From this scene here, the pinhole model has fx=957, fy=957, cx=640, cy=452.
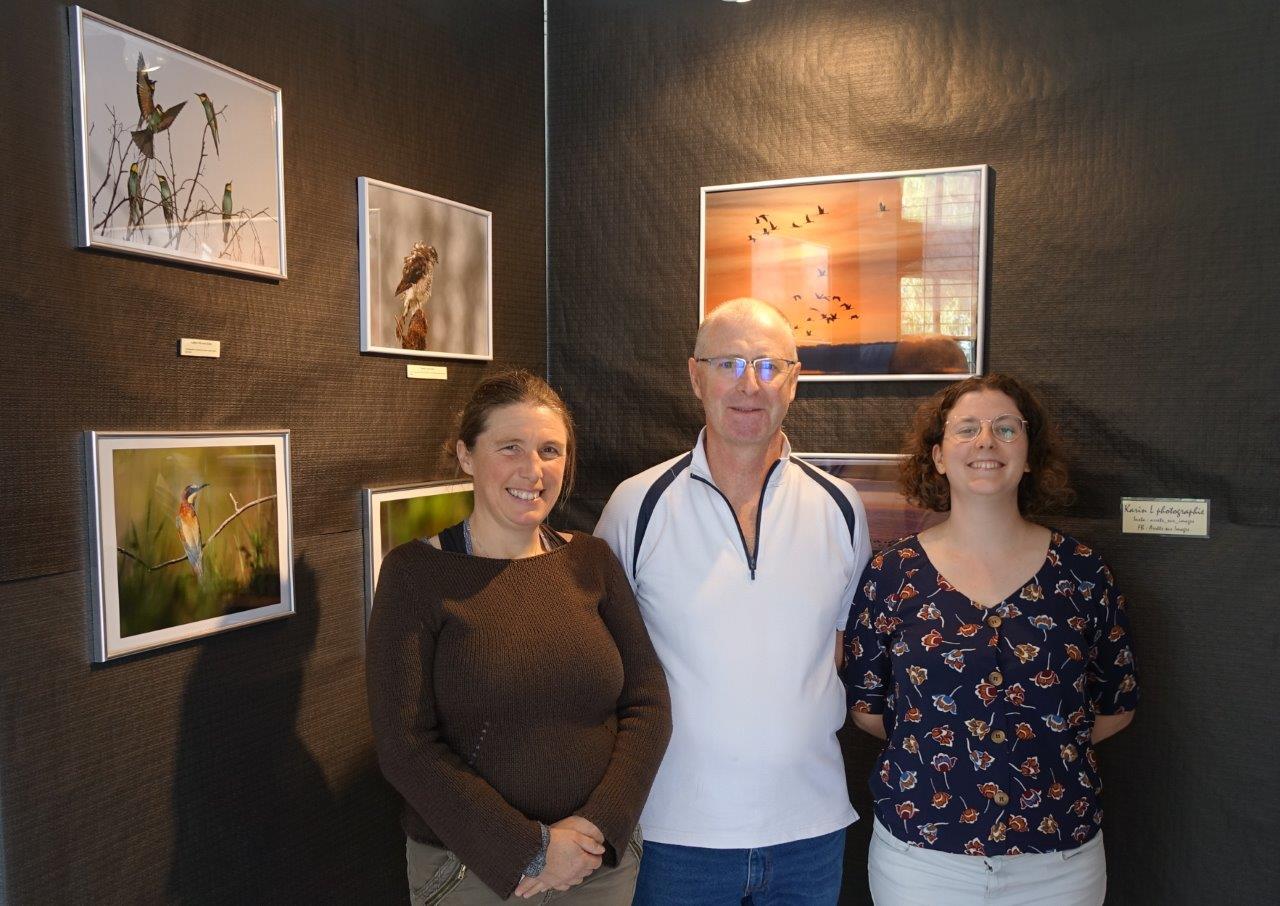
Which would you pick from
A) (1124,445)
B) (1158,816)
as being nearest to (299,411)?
(1124,445)

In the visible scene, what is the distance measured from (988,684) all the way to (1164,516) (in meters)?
0.77

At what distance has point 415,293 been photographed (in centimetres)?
237

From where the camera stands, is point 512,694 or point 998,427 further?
point 998,427

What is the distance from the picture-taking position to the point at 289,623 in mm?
2027

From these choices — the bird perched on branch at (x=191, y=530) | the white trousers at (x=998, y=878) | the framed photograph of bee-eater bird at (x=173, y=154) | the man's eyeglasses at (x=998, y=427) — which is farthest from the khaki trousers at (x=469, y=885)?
the framed photograph of bee-eater bird at (x=173, y=154)

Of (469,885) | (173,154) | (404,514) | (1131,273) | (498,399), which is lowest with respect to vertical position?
(469,885)

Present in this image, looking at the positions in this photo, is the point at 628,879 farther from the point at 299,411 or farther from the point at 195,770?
the point at 299,411

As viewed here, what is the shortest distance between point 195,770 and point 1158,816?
2.15m

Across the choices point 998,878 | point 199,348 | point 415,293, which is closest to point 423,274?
point 415,293

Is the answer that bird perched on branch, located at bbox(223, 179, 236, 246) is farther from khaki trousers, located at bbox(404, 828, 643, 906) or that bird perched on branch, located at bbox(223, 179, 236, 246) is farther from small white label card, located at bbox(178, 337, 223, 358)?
khaki trousers, located at bbox(404, 828, 643, 906)

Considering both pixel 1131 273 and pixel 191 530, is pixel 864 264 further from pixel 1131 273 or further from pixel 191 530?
pixel 191 530

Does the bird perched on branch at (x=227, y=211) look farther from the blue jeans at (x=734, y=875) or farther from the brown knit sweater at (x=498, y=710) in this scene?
the blue jeans at (x=734, y=875)

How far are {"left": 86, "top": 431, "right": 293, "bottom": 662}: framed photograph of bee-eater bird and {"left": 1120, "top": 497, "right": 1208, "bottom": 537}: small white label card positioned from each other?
193 centimetres

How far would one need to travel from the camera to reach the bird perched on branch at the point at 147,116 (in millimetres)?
1693
